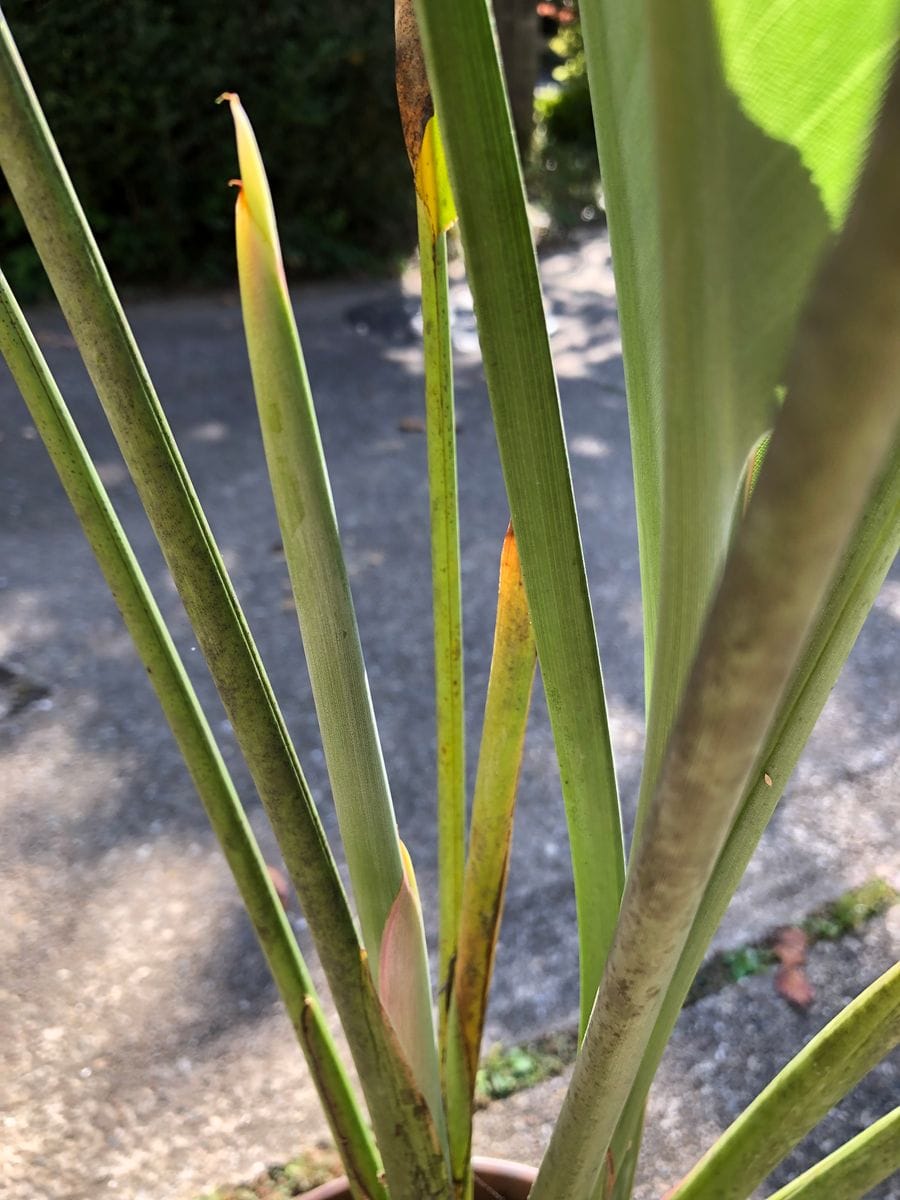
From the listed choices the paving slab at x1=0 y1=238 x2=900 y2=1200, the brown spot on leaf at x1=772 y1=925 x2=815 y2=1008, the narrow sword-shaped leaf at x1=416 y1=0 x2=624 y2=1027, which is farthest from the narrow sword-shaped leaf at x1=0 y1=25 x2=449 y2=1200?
the brown spot on leaf at x1=772 y1=925 x2=815 y2=1008

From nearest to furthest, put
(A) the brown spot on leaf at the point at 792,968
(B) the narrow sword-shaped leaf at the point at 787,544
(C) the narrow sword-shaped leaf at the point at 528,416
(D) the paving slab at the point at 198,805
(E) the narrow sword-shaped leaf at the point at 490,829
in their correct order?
(B) the narrow sword-shaped leaf at the point at 787,544 → (C) the narrow sword-shaped leaf at the point at 528,416 → (E) the narrow sword-shaped leaf at the point at 490,829 → (D) the paving slab at the point at 198,805 → (A) the brown spot on leaf at the point at 792,968

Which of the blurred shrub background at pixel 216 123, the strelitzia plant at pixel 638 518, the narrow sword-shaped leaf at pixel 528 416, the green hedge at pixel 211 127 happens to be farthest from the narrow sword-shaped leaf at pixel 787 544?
the green hedge at pixel 211 127

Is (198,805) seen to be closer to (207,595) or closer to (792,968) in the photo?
(792,968)

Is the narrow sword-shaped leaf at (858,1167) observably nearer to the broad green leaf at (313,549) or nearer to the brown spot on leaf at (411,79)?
the broad green leaf at (313,549)

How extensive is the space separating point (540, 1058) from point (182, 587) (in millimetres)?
1028

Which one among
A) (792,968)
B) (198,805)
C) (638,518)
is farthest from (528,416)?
(198,805)

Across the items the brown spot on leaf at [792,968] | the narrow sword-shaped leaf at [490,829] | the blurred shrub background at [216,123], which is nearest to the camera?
the narrow sword-shaped leaf at [490,829]

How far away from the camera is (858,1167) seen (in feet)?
1.58

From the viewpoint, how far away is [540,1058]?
1.27 meters

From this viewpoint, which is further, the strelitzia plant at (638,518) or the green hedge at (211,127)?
the green hedge at (211,127)

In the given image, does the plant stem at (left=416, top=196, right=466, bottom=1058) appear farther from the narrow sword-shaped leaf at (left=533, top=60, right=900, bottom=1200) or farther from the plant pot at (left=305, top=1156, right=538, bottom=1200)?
the narrow sword-shaped leaf at (left=533, top=60, right=900, bottom=1200)

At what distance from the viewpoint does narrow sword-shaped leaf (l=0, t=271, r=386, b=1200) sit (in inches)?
18.6

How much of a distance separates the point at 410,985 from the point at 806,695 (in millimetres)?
251

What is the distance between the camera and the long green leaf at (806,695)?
39 centimetres
